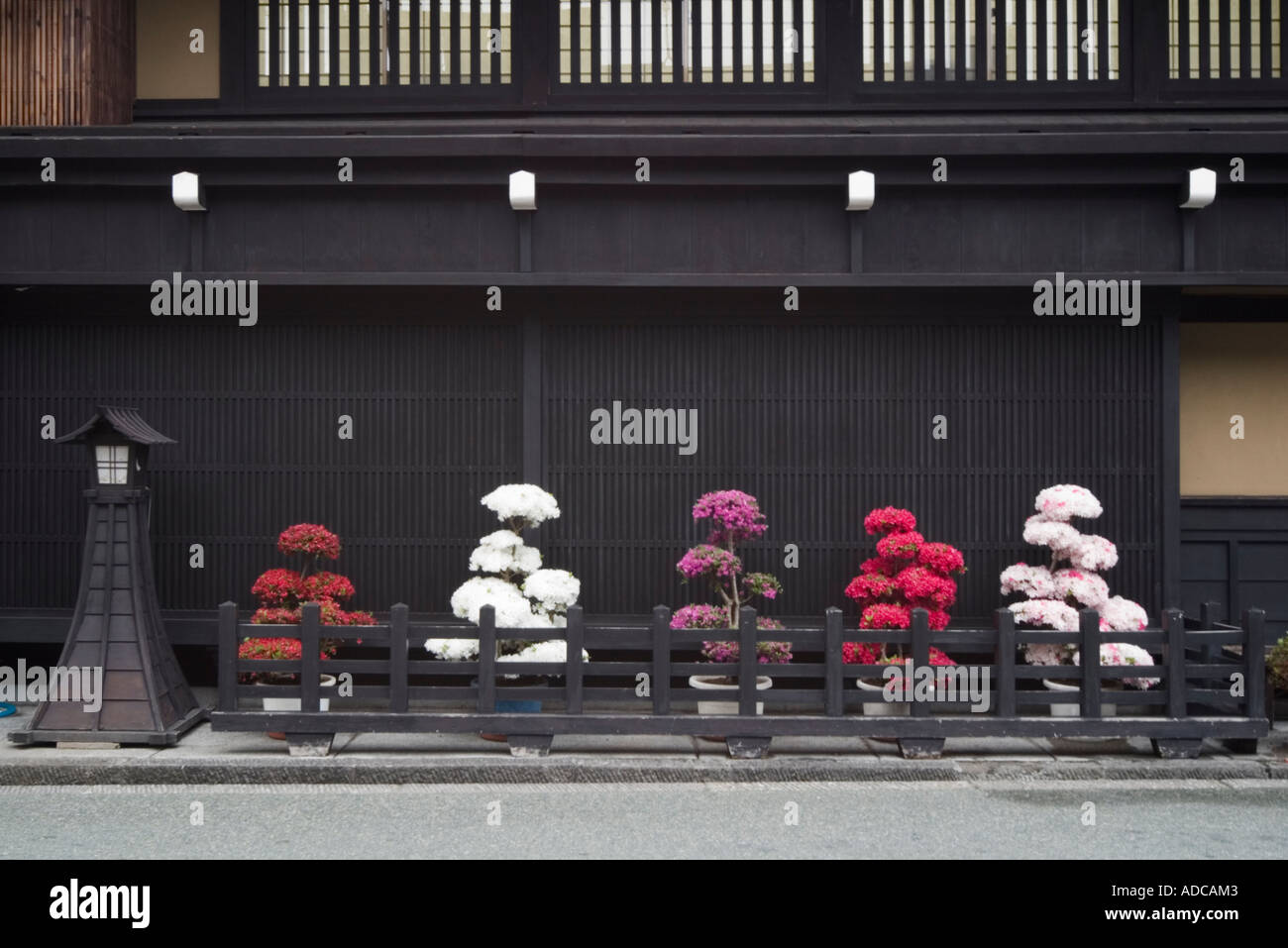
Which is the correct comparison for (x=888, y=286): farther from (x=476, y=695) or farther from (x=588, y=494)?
(x=476, y=695)

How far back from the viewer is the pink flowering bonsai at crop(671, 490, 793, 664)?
9133 millimetres

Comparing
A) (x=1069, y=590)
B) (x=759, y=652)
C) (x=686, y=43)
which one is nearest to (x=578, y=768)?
(x=759, y=652)

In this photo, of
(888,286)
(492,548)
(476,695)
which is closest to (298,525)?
(492,548)

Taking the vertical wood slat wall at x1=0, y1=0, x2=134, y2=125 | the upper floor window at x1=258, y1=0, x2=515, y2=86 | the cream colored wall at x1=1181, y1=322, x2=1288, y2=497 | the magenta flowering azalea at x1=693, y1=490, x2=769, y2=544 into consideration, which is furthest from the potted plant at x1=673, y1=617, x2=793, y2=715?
the vertical wood slat wall at x1=0, y1=0, x2=134, y2=125

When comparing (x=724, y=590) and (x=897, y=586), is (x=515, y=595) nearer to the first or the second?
(x=724, y=590)

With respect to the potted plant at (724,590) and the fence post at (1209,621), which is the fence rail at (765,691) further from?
the potted plant at (724,590)

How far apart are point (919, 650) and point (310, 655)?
16.8 feet

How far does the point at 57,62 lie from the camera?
1104 centimetres

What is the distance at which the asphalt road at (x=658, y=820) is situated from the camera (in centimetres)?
670

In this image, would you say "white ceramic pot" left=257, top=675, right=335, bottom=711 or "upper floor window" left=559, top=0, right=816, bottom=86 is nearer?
"white ceramic pot" left=257, top=675, right=335, bottom=711

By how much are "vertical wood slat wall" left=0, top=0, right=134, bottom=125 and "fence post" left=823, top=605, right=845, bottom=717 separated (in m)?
9.39

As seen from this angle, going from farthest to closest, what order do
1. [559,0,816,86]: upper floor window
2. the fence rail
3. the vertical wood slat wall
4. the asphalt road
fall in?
1. [559,0,816,86]: upper floor window
2. the vertical wood slat wall
3. the fence rail
4. the asphalt road

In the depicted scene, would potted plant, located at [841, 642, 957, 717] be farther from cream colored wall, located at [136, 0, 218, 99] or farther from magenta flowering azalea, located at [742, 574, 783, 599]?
cream colored wall, located at [136, 0, 218, 99]

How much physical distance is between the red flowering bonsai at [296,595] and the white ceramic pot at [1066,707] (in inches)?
250
